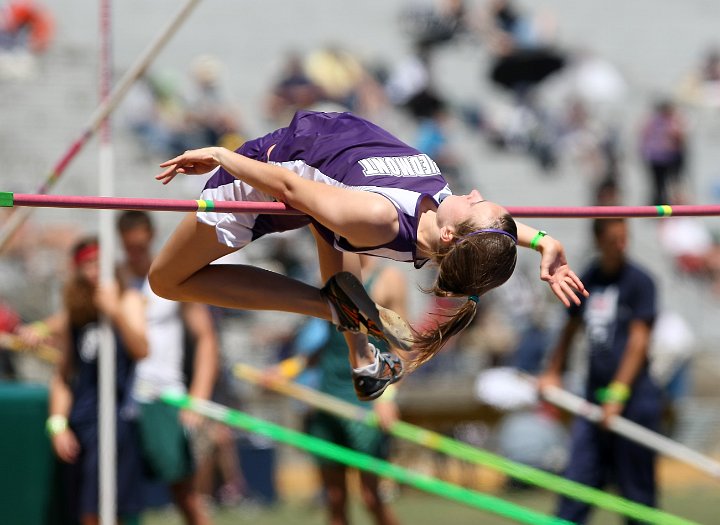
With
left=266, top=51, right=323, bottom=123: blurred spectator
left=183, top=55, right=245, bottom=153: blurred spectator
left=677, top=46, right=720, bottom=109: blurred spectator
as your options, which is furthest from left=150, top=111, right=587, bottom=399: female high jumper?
left=677, top=46, right=720, bottom=109: blurred spectator

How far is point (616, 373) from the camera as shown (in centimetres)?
637

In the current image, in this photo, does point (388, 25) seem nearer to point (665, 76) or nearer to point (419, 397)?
point (665, 76)

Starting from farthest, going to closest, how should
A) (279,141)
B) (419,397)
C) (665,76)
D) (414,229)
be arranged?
(665,76), (419,397), (279,141), (414,229)

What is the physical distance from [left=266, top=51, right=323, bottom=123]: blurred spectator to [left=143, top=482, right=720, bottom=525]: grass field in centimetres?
501

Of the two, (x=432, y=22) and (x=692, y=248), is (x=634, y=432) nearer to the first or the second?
(x=692, y=248)

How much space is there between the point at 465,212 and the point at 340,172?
1.50 feet

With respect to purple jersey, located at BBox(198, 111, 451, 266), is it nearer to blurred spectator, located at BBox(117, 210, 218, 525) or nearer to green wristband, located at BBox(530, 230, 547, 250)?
green wristband, located at BBox(530, 230, 547, 250)

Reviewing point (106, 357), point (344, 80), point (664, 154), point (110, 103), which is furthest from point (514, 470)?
point (664, 154)

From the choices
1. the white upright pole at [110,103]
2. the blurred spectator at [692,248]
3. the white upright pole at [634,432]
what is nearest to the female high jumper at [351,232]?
the white upright pole at [110,103]

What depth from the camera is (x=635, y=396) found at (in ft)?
21.1

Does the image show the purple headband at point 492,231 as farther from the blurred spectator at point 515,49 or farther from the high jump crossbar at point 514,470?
the blurred spectator at point 515,49

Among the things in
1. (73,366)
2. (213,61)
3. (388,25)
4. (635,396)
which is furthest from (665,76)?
(73,366)

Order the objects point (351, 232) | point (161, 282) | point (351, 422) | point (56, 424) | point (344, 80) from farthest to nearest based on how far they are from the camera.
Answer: point (344, 80) → point (351, 422) → point (56, 424) → point (161, 282) → point (351, 232)

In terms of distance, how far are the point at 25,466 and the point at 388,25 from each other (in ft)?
31.5
